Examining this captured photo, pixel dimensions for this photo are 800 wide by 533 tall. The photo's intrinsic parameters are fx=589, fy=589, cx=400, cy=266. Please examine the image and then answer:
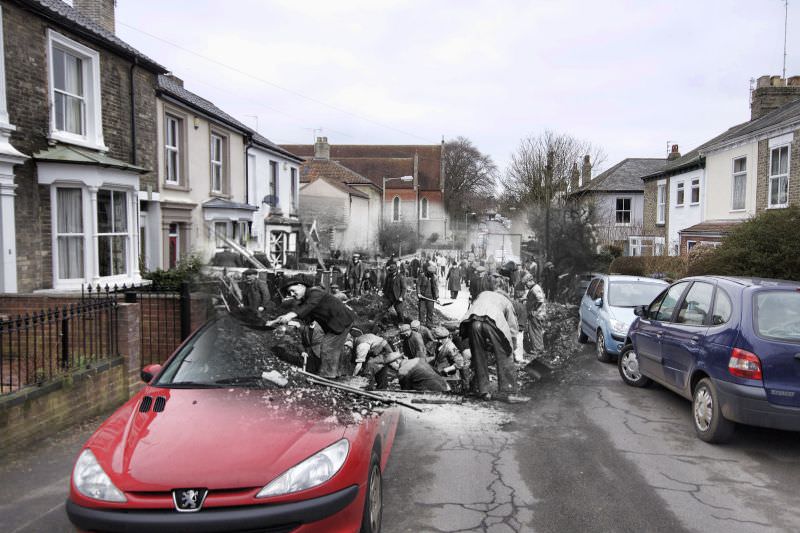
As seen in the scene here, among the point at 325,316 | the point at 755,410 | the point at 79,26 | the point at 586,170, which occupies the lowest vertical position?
the point at 755,410

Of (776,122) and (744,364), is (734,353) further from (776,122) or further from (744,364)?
(776,122)

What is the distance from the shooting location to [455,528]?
14.0ft

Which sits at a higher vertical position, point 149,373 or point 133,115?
point 133,115

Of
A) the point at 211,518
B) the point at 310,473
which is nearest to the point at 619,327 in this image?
the point at 310,473

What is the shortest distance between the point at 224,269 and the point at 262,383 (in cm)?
304

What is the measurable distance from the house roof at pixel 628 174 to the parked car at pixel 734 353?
28174mm

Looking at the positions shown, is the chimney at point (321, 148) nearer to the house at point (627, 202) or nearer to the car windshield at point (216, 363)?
the house at point (627, 202)

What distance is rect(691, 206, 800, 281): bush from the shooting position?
1101 centimetres

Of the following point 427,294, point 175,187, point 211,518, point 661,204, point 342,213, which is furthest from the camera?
point 661,204

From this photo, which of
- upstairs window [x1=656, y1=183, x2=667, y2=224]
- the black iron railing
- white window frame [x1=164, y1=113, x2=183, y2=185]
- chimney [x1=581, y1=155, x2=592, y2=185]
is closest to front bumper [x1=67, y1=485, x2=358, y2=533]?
the black iron railing

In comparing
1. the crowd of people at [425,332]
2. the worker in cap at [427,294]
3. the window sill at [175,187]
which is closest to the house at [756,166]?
the crowd of people at [425,332]

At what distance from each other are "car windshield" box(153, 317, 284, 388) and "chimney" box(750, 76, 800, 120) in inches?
949

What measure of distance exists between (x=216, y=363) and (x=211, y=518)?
6.11 feet

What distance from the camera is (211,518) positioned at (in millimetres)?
3141
